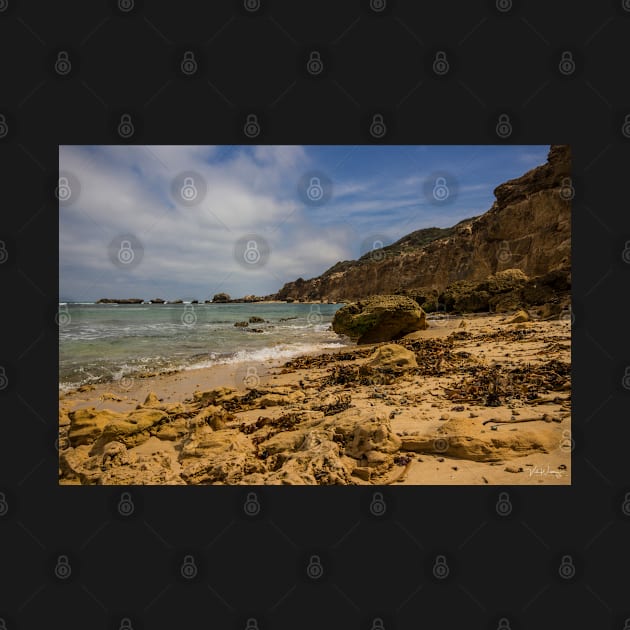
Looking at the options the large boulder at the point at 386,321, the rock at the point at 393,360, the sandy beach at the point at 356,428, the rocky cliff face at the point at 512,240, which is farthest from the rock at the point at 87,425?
the rocky cliff face at the point at 512,240

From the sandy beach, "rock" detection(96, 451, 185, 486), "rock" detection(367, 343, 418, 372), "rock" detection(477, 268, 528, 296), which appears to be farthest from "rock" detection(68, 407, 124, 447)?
"rock" detection(477, 268, 528, 296)

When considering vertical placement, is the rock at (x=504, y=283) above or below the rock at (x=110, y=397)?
above

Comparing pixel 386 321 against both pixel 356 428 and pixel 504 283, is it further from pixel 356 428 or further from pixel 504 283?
pixel 504 283

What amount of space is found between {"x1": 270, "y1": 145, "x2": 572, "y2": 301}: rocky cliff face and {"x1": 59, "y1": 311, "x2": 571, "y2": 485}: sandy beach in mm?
8344

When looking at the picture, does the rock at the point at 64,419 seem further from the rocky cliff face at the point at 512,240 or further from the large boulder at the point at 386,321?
the rocky cliff face at the point at 512,240

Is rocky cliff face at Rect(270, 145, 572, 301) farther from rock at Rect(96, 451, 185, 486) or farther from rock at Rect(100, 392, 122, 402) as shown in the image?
rock at Rect(100, 392, 122, 402)

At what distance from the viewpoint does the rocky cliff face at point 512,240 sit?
2705cm

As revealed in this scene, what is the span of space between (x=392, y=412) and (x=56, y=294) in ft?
14.1

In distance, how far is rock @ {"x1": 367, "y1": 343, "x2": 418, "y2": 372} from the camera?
6.94 metres

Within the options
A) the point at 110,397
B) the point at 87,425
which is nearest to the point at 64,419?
the point at 110,397

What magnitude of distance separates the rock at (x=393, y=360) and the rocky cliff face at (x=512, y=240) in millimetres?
7811

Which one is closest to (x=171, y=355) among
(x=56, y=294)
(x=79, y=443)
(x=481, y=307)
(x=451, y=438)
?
(x=79, y=443)

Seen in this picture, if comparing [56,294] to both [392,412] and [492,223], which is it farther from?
[492,223]
